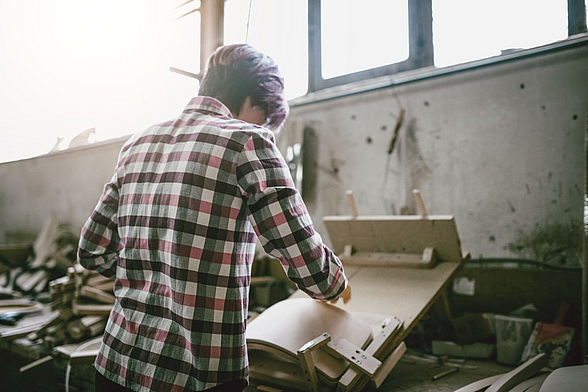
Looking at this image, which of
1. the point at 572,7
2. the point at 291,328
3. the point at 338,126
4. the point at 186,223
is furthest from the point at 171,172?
the point at 572,7

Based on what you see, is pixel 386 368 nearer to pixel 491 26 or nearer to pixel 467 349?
pixel 467 349

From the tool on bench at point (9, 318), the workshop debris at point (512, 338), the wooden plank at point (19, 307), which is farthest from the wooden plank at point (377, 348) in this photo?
the wooden plank at point (19, 307)

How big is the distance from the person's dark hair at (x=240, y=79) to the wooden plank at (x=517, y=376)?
4.02ft

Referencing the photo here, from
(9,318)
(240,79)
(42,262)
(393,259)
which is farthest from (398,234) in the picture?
(42,262)

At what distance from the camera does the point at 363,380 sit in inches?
50.8

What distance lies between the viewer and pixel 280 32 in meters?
3.71

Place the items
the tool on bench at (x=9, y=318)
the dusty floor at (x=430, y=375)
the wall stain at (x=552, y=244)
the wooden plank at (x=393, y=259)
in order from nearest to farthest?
1. the dusty floor at (x=430, y=375)
2. the wooden plank at (x=393, y=259)
3. the wall stain at (x=552, y=244)
4. the tool on bench at (x=9, y=318)

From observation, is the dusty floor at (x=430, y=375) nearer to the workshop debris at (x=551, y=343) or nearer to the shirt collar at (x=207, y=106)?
the workshop debris at (x=551, y=343)

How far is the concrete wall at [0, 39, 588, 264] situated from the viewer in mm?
2250

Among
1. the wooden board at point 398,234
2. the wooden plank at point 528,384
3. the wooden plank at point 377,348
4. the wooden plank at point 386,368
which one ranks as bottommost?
the wooden plank at point 528,384

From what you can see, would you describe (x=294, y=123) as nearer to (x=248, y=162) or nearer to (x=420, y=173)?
(x=420, y=173)

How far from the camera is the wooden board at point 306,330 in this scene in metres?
1.30

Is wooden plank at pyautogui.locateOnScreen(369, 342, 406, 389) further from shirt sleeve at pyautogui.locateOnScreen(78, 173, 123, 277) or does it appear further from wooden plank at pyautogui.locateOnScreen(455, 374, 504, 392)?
shirt sleeve at pyautogui.locateOnScreen(78, 173, 123, 277)

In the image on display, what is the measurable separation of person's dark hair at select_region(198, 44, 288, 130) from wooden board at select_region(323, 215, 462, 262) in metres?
1.16
